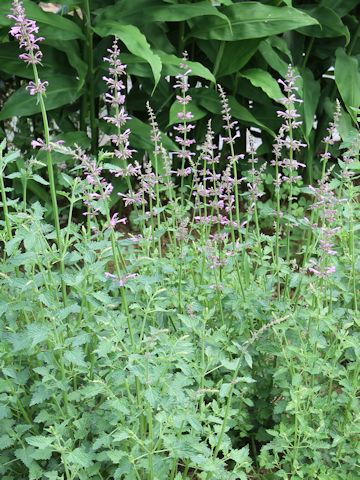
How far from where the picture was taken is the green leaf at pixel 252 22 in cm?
357

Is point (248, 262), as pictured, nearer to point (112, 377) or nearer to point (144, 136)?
point (112, 377)

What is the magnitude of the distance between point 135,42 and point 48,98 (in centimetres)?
60

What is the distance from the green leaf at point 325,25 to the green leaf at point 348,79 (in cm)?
12

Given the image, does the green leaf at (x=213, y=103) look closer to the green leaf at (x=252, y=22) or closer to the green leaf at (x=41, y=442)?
the green leaf at (x=252, y=22)

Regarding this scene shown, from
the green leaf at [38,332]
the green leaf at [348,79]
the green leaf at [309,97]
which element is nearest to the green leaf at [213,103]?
the green leaf at [309,97]

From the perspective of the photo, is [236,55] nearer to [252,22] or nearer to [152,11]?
[252,22]

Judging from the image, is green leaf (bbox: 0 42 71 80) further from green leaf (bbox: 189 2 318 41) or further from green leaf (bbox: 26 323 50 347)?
green leaf (bbox: 26 323 50 347)

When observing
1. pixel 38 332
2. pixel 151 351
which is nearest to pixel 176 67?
pixel 151 351

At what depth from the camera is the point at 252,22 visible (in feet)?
11.9

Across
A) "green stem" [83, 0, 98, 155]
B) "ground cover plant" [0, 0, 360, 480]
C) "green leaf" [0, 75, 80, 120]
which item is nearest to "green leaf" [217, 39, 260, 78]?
"green stem" [83, 0, 98, 155]

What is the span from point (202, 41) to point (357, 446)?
8.19 feet

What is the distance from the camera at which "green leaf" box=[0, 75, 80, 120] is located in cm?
351

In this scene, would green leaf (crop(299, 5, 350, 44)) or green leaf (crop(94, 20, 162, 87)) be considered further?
green leaf (crop(299, 5, 350, 44))

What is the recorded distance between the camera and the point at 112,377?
182 cm
